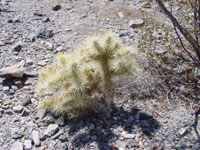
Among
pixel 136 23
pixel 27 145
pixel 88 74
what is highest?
pixel 88 74

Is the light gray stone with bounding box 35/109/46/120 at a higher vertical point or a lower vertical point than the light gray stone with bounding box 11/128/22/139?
higher

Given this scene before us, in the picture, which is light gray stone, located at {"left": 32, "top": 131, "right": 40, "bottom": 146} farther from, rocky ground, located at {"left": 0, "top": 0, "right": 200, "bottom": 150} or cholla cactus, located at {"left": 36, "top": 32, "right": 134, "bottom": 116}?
cholla cactus, located at {"left": 36, "top": 32, "right": 134, "bottom": 116}

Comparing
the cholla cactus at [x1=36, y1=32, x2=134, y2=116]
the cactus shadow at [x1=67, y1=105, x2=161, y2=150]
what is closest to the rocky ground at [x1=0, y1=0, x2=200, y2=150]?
the cactus shadow at [x1=67, y1=105, x2=161, y2=150]

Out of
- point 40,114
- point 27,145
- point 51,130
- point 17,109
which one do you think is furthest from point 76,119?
point 17,109

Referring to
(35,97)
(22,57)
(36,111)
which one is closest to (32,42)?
(22,57)

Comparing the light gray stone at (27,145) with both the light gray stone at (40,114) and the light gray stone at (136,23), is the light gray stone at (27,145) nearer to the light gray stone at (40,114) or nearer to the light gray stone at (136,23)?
the light gray stone at (40,114)

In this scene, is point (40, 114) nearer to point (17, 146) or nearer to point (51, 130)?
point (51, 130)

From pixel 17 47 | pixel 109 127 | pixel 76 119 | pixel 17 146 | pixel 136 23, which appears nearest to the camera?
pixel 17 146

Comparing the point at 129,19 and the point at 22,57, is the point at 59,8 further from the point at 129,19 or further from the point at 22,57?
the point at 22,57

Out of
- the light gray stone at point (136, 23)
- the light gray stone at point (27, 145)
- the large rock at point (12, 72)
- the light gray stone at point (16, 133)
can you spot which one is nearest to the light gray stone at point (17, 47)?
the large rock at point (12, 72)
